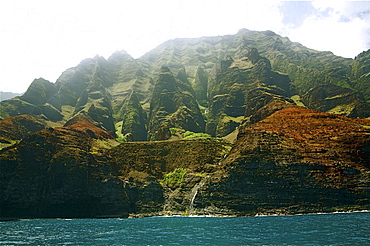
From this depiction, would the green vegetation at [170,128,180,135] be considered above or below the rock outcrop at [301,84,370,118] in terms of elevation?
below

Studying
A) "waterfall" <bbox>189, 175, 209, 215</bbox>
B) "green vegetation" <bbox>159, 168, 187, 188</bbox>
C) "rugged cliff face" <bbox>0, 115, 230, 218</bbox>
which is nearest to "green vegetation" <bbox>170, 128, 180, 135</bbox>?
"rugged cliff face" <bbox>0, 115, 230, 218</bbox>

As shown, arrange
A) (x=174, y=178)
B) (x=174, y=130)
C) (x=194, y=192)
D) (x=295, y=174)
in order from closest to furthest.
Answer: (x=295, y=174)
(x=194, y=192)
(x=174, y=178)
(x=174, y=130)

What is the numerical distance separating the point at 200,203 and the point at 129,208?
2584 cm

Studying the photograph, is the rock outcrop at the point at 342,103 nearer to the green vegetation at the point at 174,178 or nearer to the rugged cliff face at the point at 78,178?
the rugged cliff face at the point at 78,178

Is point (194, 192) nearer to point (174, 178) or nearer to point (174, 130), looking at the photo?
point (174, 178)

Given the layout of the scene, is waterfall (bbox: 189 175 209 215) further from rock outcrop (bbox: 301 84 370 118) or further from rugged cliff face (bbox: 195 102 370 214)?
rock outcrop (bbox: 301 84 370 118)

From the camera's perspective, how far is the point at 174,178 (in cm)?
12138

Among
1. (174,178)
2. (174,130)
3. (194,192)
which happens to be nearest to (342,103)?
(174,130)

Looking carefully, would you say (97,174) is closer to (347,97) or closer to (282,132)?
(282,132)

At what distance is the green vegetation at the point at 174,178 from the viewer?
119 metres

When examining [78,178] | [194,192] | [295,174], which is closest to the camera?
[295,174]

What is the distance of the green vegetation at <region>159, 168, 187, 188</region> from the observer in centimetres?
11862

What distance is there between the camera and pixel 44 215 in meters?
98.9

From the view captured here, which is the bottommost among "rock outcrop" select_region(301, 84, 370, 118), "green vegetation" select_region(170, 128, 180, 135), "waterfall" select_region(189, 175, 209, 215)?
"waterfall" select_region(189, 175, 209, 215)
